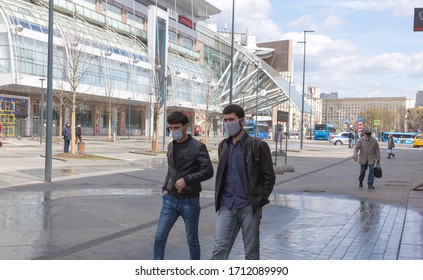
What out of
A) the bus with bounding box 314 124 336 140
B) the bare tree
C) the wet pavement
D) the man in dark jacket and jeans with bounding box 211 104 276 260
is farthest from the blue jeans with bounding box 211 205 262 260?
the bus with bounding box 314 124 336 140

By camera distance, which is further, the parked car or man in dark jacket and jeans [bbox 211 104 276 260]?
the parked car

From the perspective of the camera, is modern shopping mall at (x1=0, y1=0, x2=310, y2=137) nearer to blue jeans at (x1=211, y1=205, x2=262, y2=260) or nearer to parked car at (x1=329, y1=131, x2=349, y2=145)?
parked car at (x1=329, y1=131, x2=349, y2=145)

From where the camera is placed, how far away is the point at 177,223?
831 centimetres

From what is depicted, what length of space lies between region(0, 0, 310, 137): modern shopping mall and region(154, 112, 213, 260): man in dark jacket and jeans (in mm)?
25449

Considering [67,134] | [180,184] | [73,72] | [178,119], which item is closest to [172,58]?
[73,72]

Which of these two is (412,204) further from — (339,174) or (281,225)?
→ (339,174)

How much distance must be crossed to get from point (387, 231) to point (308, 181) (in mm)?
8541

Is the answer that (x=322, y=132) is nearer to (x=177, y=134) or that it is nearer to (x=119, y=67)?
(x=119, y=67)

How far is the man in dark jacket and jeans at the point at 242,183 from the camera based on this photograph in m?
4.38

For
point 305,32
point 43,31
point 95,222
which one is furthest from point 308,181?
point 43,31

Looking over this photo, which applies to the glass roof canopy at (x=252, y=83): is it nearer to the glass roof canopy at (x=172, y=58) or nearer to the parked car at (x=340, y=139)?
the glass roof canopy at (x=172, y=58)

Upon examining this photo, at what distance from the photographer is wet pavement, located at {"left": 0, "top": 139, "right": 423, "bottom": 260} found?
20.5 feet

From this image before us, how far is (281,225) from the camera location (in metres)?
8.18

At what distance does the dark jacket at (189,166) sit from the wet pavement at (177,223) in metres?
1.41
